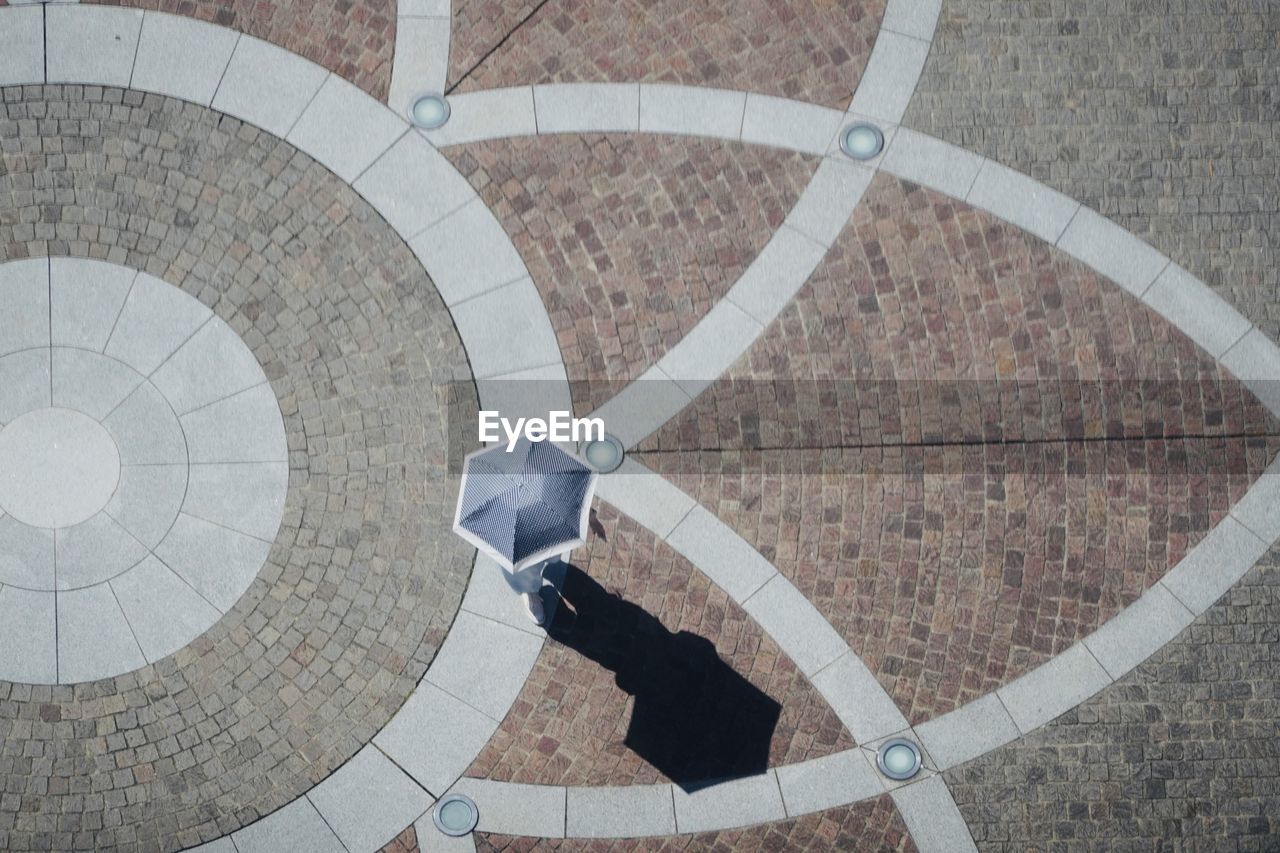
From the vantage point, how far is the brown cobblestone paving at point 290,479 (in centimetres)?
1219

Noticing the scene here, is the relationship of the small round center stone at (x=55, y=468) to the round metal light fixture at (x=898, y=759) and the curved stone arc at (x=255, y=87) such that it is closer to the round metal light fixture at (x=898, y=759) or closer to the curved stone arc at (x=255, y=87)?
the curved stone arc at (x=255, y=87)

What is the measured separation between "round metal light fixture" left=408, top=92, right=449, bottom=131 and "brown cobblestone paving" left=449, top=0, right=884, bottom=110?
262 mm

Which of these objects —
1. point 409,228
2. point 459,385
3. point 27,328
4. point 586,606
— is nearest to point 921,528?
point 586,606

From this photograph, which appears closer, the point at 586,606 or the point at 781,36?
the point at 586,606

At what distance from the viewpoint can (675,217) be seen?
13000 mm

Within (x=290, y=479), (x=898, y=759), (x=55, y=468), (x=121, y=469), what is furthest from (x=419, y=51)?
(x=898, y=759)

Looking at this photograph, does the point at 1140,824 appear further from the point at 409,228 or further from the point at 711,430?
the point at 409,228

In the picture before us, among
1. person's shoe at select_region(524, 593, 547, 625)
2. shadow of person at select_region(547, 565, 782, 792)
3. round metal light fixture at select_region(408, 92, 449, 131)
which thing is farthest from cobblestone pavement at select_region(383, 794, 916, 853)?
round metal light fixture at select_region(408, 92, 449, 131)

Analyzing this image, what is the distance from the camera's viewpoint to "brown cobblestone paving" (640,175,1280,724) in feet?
41.4

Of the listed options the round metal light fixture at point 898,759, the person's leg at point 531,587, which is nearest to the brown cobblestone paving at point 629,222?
the person's leg at point 531,587

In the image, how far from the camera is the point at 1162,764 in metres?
12.6

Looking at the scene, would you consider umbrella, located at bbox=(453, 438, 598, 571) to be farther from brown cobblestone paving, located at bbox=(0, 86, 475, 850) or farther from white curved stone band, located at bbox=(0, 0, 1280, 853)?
brown cobblestone paving, located at bbox=(0, 86, 475, 850)

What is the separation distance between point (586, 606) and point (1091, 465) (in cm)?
546

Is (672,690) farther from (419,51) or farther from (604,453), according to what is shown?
(419,51)
